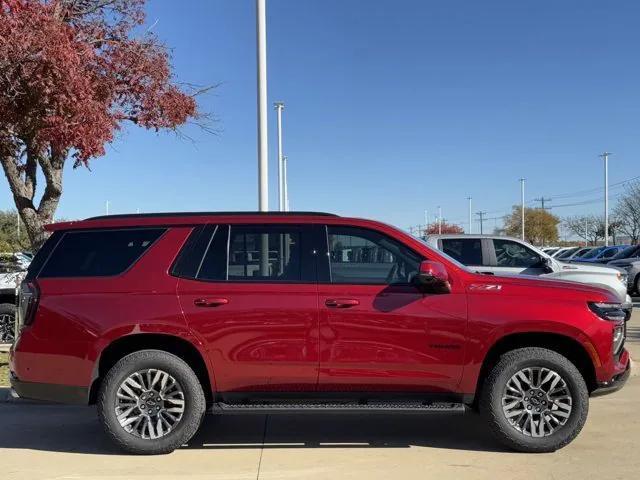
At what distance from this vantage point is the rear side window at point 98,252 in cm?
521

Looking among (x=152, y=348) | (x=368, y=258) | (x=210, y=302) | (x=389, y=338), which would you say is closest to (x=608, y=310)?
(x=389, y=338)

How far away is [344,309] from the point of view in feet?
16.4

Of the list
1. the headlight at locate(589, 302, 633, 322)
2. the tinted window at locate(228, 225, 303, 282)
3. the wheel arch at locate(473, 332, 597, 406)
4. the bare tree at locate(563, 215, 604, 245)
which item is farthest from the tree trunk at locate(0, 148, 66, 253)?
the bare tree at locate(563, 215, 604, 245)

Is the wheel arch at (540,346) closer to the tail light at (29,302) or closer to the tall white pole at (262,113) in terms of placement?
the tail light at (29,302)

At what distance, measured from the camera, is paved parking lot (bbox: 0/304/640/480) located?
4.77m

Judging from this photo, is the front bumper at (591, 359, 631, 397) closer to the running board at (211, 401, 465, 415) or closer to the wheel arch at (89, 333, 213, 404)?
the running board at (211, 401, 465, 415)

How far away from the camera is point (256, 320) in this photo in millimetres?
4992

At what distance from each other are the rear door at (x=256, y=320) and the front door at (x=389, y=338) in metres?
0.14

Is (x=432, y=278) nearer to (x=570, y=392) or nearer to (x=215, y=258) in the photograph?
(x=570, y=392)

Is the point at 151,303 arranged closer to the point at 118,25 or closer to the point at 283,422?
the point at 283,422

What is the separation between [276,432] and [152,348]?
4.94ft

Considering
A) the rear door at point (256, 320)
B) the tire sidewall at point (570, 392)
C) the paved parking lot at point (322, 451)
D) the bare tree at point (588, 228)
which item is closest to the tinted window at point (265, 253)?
the rear door at point (256, 320)

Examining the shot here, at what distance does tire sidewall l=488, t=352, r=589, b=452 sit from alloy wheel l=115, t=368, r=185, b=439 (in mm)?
2552

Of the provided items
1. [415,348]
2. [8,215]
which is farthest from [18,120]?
[8,215]
